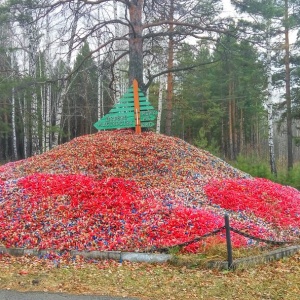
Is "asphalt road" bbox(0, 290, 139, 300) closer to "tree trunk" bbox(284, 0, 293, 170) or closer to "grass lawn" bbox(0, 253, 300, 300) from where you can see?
"grass lawn" bbox(0, 253, 300, 300)

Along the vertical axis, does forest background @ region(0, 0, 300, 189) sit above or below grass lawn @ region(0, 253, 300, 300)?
above

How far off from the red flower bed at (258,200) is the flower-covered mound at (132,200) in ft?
0.08

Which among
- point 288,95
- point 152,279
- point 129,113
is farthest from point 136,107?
point 288,95

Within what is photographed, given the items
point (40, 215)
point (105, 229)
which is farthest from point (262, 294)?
point (40, 215)

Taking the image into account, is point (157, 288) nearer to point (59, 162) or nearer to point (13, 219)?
point (13, 219)

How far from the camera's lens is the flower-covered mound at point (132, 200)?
6.02 m

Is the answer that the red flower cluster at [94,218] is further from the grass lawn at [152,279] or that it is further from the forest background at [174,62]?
the forest background at [174,62]

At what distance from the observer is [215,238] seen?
5.68m

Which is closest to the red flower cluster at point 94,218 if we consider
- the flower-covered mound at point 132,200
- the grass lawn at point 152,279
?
the flower-covered mound at point 132,200

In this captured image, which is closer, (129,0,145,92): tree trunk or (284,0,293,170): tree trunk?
(129,0,145,92): tree trunk

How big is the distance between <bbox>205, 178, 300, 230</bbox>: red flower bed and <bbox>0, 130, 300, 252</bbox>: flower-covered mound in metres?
0.02

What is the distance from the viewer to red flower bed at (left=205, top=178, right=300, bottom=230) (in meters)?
7.58

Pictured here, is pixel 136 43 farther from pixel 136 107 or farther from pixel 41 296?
pixel 41 296

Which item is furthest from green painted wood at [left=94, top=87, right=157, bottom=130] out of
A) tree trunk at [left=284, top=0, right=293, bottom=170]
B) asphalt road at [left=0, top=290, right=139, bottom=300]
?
tree trunk at [left=284, top=0, right=293, bottom=170]
